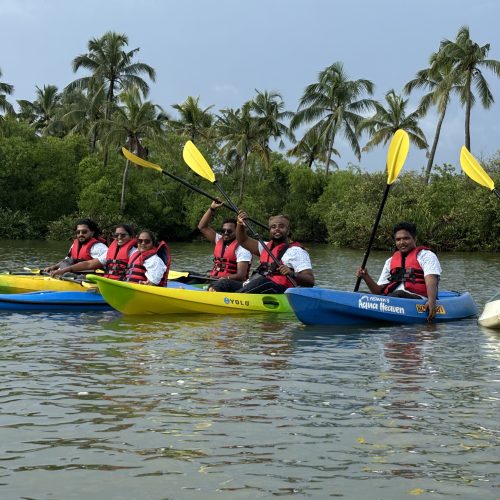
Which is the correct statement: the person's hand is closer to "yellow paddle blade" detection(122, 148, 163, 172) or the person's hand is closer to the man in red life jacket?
the man in red life jacket

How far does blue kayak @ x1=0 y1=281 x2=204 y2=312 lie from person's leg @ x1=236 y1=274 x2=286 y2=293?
175 centimetres

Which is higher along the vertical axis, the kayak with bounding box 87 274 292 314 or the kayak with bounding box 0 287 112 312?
the kayak with bounding box 87 274 292 314

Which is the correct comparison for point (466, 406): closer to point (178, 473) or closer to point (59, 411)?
point (178, 473)

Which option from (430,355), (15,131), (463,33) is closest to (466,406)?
(430,355)

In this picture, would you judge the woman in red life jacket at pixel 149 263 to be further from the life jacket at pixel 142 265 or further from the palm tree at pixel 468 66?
the palm tree at pixel 468 66

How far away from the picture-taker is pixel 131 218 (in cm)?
4294

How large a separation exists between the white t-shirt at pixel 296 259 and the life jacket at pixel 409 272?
0.97 metres

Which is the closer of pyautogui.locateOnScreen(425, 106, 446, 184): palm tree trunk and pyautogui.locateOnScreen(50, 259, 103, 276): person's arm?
pyautogui.locateOnScreen(50, 259, 103, 276): person's arm

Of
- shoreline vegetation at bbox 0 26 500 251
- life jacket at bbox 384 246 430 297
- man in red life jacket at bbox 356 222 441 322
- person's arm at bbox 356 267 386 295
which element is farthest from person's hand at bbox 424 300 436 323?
shoreline vegetation at bbox 0 26 500 251

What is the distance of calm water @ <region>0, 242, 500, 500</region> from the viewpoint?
367cm

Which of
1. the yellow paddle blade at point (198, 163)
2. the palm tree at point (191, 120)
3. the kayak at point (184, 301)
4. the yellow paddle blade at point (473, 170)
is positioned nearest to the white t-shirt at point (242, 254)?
the kayak at point (184, 301)

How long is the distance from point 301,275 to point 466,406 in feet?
14.4

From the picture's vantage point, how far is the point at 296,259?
9445 millimetres

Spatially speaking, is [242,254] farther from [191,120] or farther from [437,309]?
[191,120]
